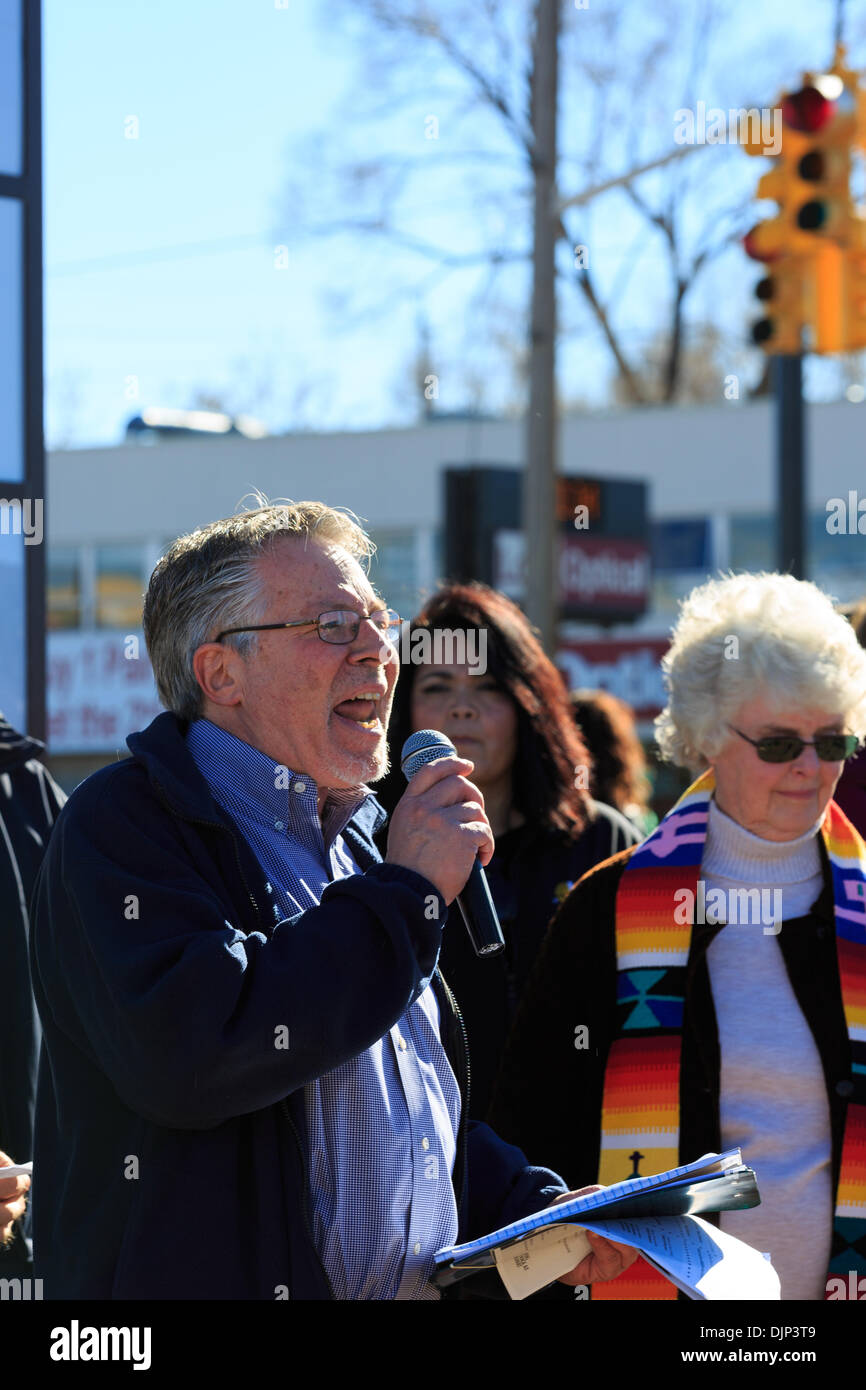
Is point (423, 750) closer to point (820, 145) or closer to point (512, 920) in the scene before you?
point (512, 920)

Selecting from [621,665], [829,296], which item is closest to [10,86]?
[829,296]

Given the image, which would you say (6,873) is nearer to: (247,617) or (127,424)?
(247,617)

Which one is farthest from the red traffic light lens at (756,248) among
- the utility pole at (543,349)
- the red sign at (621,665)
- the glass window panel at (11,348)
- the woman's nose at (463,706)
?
the red sign at (621,665)

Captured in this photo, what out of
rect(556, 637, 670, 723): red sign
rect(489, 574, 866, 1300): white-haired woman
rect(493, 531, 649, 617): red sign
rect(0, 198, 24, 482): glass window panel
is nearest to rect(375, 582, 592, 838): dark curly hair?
rect(489, 574, 866, 1300): white-haired woman

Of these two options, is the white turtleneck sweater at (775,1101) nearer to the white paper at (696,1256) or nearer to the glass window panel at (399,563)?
the white paper at (696,1256)

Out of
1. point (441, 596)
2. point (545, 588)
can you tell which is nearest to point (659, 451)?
point (545, 588)

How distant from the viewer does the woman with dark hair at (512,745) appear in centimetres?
445

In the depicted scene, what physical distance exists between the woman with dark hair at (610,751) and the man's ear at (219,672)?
4.17 meters

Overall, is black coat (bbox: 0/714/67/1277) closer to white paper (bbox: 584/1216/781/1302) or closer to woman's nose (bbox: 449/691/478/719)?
woman's nose (bbox: 449/691/478/719)

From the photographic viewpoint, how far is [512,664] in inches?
185

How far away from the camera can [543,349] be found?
11852 millimetres

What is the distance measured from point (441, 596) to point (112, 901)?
→ 268 centimetres

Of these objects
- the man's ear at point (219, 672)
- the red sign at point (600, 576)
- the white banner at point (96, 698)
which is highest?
the red sign at point (600, 576)

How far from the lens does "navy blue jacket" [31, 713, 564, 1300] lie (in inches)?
86.5
